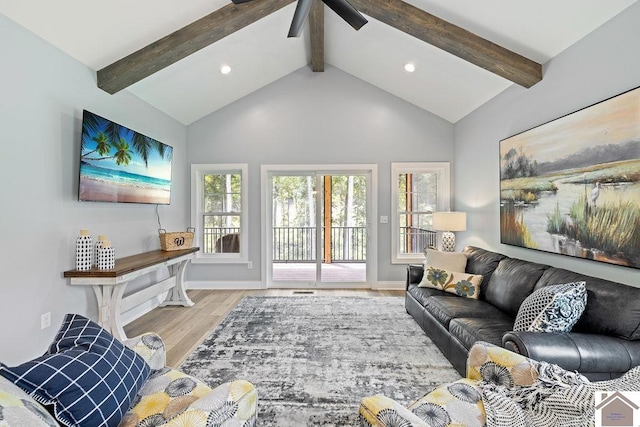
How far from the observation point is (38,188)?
2.66 meters

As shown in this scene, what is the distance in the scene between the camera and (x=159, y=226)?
4590mm

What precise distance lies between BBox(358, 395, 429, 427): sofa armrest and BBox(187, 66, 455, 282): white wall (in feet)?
14.3

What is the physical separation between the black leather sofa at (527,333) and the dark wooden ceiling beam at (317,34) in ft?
11.4

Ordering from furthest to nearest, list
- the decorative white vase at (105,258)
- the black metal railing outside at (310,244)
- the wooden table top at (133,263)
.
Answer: the black metal railing outside at (310,244) < the decorative white vase at (105,258) < the wooden table top at (133,263)

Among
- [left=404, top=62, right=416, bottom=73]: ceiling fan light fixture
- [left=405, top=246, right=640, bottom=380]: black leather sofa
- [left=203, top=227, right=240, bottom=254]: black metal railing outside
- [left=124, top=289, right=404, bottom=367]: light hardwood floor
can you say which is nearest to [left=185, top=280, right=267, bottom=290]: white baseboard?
[left=124, top=289, right=404, bottom=367]: light hardwood floor

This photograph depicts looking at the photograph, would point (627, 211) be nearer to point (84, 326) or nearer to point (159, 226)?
point (84, 326)

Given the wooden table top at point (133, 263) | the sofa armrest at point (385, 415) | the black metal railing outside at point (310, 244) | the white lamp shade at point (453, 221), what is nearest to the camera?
the sofa armrest at point (385, 415)

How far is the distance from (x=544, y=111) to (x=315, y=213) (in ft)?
11.5

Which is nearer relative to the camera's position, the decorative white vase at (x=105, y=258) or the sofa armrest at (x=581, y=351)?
the sofa armrest at (x=581, y=351)

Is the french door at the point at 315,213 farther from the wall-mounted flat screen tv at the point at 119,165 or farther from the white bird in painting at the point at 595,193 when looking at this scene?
the white bird in painting at the point at 595,193

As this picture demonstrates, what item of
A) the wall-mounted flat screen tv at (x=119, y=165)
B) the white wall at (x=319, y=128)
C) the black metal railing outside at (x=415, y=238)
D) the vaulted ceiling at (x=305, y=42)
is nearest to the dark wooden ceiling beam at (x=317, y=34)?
the vaulted ceiling at (x=305, y=42)

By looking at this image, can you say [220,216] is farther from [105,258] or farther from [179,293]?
[105,258]

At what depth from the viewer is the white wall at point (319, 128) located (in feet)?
17.8

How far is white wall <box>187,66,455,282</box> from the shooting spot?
5.42 metres
